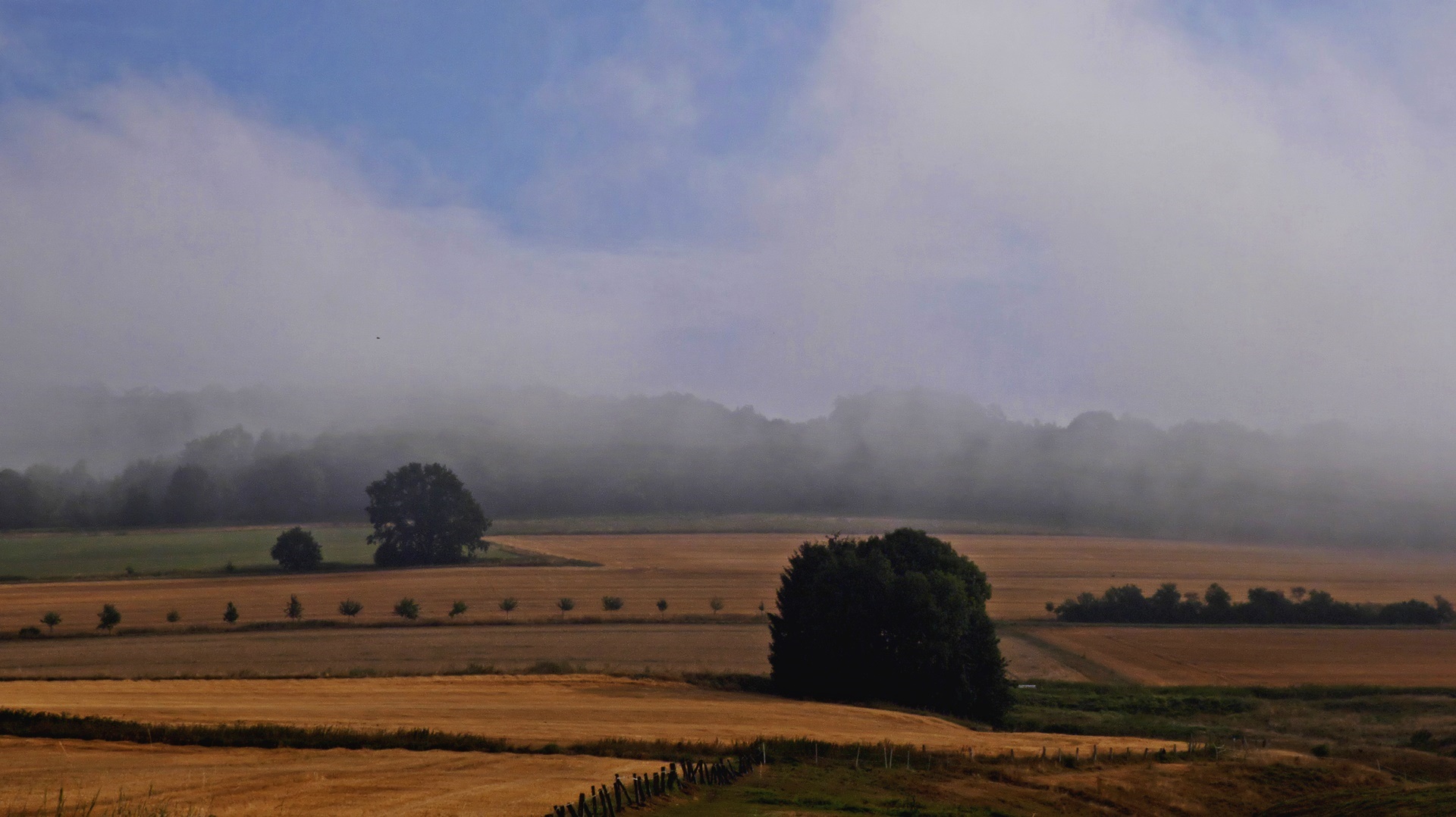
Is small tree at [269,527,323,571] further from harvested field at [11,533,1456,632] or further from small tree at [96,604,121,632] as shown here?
small tree at [96,604,121,632]

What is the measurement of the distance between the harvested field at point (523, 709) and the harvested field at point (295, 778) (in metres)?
3.45

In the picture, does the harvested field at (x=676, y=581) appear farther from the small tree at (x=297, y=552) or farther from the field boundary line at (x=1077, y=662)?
the field boundary line at (x=1077, y=662)

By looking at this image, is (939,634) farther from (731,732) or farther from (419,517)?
(419,517)

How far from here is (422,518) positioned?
10606 centimetres

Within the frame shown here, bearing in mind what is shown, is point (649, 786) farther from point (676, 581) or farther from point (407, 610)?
point (676, 581)

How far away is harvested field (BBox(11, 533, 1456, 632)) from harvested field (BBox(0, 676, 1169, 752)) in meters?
27.5

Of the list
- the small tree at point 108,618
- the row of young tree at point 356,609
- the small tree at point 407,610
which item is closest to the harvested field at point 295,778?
the small tree at point 108,618

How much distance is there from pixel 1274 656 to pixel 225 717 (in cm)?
5783

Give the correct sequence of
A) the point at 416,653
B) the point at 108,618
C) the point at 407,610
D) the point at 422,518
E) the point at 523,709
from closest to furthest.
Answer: the point at 523,709, the point at 416,653, the point at 108,618, the point at 407,610, the point at 422,518

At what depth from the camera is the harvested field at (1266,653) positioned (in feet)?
188

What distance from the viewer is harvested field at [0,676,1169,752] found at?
3272cm

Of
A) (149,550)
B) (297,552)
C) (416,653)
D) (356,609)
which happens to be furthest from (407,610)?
(149,550)

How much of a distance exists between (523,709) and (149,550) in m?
93.1

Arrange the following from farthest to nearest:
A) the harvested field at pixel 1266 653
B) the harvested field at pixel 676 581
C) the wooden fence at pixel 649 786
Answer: the harvested field at pixel 676 581, the harvested field at pixel 1266 653, the wooden fence at pixel 649 786
